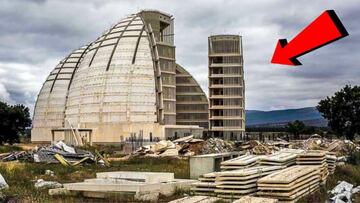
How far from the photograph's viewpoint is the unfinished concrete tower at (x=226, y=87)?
301 feet

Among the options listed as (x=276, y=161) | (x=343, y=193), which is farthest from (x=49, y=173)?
(x=343, y=193)

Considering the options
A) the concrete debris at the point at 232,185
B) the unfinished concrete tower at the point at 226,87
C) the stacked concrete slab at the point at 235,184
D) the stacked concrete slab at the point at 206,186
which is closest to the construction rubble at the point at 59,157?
the stacked concrete slab at the point at 206,186

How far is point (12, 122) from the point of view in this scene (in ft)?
237

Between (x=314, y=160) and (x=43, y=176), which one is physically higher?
(x=314, y=160)

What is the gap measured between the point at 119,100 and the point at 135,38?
39.7 feet

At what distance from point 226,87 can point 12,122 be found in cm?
3858

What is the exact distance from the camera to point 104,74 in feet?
284

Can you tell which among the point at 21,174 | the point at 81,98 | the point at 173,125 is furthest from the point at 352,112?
the point at 21,174

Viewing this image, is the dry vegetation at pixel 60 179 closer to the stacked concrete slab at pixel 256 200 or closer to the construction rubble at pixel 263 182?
the construction rubble at pixel 263 182

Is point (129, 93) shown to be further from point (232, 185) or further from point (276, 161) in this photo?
point (232, 185)

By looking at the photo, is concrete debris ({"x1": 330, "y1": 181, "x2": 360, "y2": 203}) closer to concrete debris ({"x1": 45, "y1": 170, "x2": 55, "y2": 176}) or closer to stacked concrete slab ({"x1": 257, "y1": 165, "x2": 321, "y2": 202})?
stacked concrete slab ({"x1": 257, "y1": 165, "x2": 321, "y2": 202})

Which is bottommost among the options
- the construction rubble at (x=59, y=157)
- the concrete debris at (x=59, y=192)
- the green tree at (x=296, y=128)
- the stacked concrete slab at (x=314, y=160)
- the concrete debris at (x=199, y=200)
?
the concrete debris at (x=59, y=192)

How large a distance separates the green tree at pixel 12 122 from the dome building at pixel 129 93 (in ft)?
21.5

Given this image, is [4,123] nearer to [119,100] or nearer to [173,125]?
[119,100]
